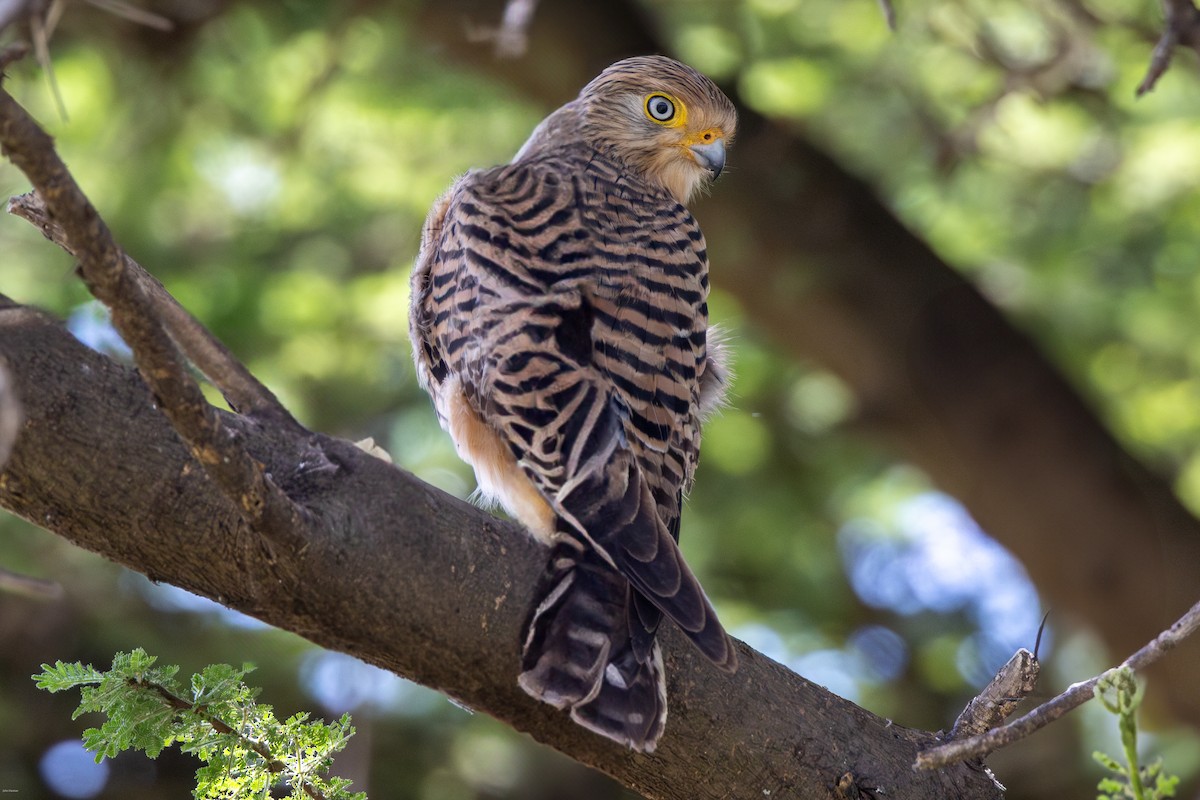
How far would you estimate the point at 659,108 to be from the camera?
4469 mm

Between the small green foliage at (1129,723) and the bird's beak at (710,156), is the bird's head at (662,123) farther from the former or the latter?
the small green foliage at (1129,723)

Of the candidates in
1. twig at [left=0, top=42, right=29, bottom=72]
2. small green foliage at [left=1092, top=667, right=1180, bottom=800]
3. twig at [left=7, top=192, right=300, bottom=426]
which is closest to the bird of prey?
twig at [left=7, top=192, right=300, bottom=426]

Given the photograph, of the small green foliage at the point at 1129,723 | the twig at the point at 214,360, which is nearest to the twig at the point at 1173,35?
the small green foliage at the point at 1129,723

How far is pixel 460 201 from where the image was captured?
3.60 metres

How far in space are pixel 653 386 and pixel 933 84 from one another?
446 cm

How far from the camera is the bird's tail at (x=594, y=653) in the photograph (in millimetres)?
2357

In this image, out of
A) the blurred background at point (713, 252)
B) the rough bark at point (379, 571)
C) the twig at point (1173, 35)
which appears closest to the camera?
the rough bark at point (379, 571)

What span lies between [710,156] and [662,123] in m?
0.21

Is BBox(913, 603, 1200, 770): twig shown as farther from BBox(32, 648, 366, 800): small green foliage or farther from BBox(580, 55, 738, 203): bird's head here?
BBox(580, 55, 738, 203): bird's head

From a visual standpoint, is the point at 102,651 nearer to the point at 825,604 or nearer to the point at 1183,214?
the point at 825,604

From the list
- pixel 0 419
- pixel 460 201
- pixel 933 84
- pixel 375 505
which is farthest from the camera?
pixel 933 84

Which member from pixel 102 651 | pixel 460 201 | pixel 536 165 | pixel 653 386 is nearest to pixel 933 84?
pixel 536 165

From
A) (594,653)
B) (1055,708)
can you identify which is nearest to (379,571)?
(594,653)

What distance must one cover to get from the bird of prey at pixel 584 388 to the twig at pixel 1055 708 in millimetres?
423
